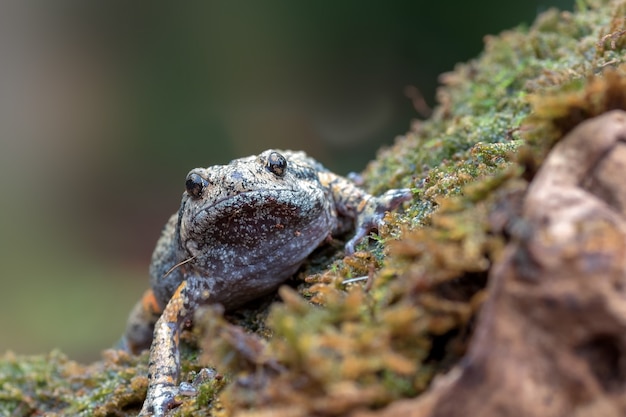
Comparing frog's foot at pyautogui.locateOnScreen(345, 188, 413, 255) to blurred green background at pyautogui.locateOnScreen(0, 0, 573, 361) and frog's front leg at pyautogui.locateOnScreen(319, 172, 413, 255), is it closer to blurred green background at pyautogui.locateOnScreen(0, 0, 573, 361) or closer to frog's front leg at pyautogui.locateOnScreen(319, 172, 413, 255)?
frog's front leg at pyautogui.locateOnScreen(319, 172, 413, 255)

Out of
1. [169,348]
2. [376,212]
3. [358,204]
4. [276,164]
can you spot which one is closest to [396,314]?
[276,164]

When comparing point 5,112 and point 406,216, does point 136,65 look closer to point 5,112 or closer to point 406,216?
point 5,112

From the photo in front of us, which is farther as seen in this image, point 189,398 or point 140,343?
point 140,343

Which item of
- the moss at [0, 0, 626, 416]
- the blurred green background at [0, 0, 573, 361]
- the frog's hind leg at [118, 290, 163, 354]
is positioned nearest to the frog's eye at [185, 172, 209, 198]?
the moss at [0, 0, 626, 416]

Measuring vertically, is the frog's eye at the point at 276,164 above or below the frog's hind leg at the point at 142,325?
below

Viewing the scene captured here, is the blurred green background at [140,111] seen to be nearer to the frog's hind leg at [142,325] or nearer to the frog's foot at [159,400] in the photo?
the frog's hind leg at [142,325]

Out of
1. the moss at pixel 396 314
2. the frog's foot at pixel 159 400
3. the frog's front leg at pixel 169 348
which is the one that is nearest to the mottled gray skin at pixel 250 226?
the frog's front leg at pixel 169 348

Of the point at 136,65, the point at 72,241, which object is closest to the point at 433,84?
the point at 136,65

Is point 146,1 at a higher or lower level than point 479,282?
higher
